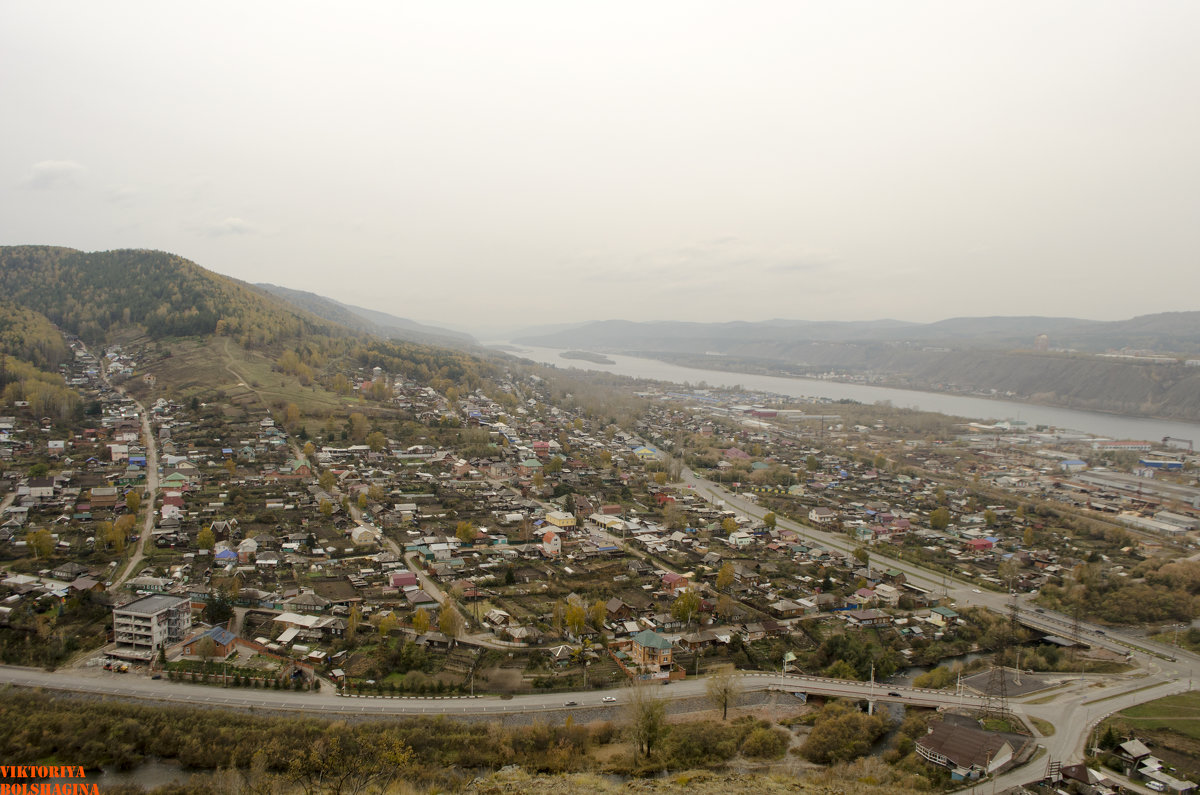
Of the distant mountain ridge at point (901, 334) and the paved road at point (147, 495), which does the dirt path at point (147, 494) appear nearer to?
the paved road at point (147, 495)

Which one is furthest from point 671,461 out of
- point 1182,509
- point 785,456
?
point 1182,509

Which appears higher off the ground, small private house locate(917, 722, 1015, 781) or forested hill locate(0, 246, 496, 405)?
forested hill locate(0, 246, 496, 405)

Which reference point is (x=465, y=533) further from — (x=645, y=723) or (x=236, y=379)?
(x=236, y=379)

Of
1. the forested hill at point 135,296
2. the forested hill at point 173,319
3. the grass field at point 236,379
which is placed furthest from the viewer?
the forested hill at point 135,296

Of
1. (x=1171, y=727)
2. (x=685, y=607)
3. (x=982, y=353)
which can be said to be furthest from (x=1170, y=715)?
(x=982, y=353)

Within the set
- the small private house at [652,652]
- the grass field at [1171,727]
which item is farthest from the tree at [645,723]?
the grass field at [1171,727]

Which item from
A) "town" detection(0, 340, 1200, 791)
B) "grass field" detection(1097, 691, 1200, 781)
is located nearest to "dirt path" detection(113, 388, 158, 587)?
"town" detection(0, 340, 1200, 791)

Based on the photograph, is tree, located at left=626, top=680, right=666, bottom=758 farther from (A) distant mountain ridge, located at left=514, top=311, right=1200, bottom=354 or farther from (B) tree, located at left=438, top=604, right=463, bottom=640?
(A) distant mountain ridge, located at left=514, top=311, right=1200, bottom=354

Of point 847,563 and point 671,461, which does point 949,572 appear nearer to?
point 847,563
